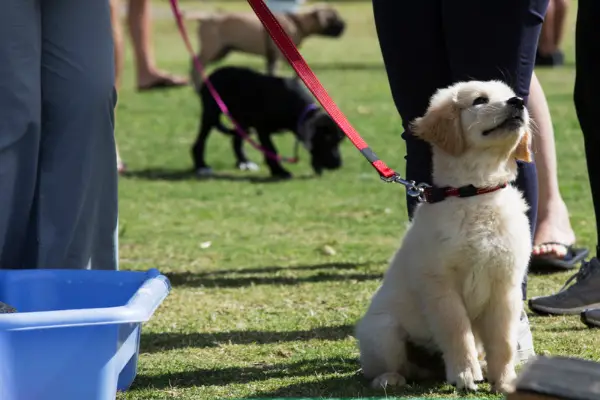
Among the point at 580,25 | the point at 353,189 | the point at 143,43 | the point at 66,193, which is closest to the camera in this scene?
the point at 66,193

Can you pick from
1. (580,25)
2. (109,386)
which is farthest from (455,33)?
(109,386)

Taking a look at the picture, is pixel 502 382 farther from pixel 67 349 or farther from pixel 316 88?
pixel 67 349

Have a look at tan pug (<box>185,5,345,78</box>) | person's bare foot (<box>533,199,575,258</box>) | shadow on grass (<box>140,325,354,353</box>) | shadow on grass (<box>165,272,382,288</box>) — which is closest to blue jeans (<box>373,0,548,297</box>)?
shadow on grass (<box>140,325,354,353</box>)

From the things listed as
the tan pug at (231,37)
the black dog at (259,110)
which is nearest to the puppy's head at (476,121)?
the black dog at (259,110)

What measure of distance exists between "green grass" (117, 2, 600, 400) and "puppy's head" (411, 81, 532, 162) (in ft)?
2.18

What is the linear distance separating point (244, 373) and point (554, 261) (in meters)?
1.79

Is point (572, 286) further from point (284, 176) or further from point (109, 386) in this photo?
point (284, 176)

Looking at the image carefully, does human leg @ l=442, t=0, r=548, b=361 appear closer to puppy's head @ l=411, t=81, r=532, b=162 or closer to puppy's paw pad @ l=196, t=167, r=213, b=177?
puppy's head @ l=411, t=81, r=532, b=162

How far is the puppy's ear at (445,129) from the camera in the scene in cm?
304

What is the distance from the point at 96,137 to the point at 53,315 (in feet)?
3.57

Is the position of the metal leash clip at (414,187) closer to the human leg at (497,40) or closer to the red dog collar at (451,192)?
the red dog collar at (451,192)

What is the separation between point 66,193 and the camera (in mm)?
3486

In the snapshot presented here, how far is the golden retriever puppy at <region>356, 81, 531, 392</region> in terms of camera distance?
9.69 feet

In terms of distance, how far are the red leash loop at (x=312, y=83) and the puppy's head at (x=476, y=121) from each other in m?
0.21
